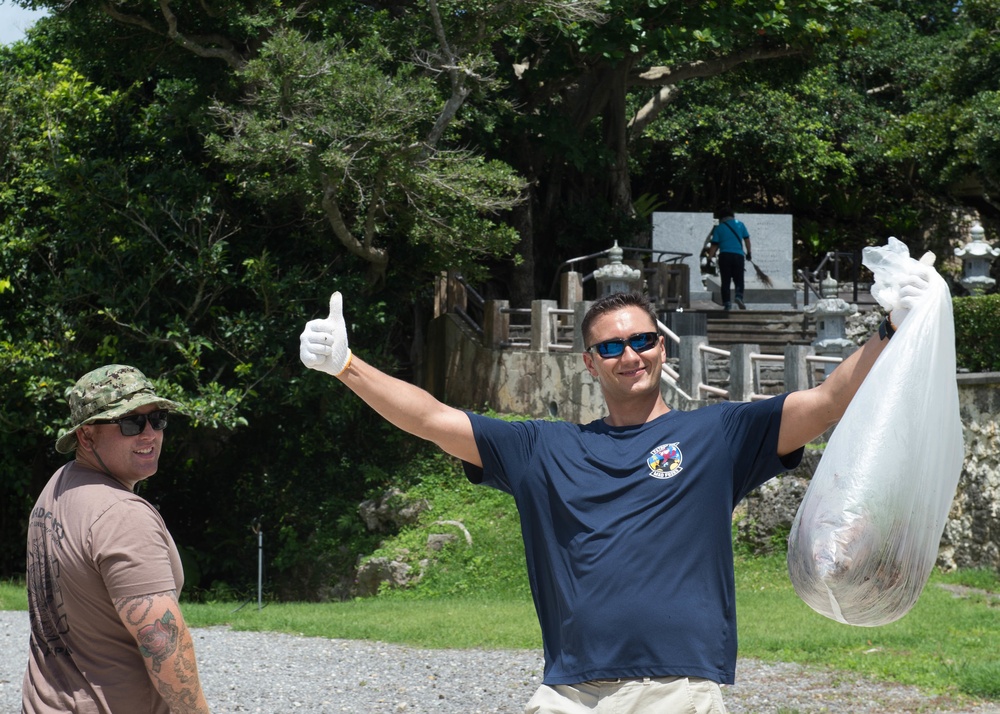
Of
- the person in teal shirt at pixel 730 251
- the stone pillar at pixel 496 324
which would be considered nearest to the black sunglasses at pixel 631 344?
the stone pillar at pixel 496 324

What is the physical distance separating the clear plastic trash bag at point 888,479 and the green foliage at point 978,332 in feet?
34.3

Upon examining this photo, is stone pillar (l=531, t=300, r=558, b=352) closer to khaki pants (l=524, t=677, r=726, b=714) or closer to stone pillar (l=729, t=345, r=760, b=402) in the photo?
stone pillar (l=729, t=345, r=760, b=402)

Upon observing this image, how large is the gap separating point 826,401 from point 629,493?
23.2 inches

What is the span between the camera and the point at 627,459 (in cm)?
326

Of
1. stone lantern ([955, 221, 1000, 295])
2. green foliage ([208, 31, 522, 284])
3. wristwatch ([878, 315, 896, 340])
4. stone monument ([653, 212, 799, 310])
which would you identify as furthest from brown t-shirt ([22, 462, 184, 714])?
stone monument ([653, 212, 799, 310])

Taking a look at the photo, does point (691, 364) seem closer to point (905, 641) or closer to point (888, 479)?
point (905, 641)

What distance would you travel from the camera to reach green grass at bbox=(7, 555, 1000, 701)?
8406 millimetres

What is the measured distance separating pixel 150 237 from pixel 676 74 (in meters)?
10.4

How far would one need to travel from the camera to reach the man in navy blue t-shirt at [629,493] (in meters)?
3.06

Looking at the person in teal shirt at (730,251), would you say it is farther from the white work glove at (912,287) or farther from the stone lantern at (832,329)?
the white work glove at (912,287)

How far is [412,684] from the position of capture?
27.7 feet

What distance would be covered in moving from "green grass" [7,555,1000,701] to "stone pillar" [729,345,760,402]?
186cm

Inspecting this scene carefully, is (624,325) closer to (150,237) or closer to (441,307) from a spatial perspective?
(150,237)

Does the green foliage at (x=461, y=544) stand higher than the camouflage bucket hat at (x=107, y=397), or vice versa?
the camouflage bucket hat at (x=107, y=397)
